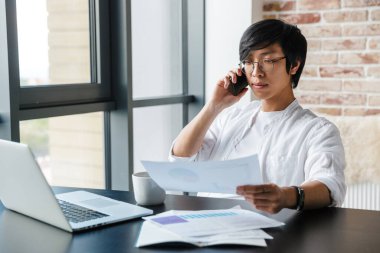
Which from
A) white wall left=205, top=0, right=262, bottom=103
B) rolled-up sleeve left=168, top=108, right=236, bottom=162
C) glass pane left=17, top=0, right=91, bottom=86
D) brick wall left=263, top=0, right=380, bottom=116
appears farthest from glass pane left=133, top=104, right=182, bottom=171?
rolled-up sleeve left=168, top=108, right=236, bottom=162

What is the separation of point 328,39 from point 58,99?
1.56 metres

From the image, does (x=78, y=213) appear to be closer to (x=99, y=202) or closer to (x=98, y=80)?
(x=99, y=202)

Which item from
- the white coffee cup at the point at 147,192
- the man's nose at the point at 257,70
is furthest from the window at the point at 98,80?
the man's nose at the point at 257,70

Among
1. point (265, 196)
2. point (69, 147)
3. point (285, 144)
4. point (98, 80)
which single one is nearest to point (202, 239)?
point (265, 196)

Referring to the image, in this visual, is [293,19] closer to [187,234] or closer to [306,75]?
[306,75]

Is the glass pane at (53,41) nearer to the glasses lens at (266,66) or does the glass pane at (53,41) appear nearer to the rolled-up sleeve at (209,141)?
the rolled-up sleeve at (209,141)

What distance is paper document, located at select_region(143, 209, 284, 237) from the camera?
125 centimetres

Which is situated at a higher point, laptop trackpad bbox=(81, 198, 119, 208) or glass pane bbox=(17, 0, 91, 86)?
glass pane bbox=(17, 0, 91, 86)

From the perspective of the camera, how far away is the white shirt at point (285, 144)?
1707 mm

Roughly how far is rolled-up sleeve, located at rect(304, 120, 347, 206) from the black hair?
269mm

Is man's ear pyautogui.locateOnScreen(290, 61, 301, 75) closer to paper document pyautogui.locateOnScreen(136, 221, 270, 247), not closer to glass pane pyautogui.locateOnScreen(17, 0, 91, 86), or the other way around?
paper document pyautogui.locateOnScreen(136, 221, 270, 247)

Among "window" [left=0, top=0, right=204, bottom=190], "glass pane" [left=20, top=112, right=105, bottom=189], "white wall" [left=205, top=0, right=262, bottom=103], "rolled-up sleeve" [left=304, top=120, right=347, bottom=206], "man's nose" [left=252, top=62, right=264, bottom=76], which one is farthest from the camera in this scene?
"white wall" [left=205, top=0, right=262, bottom=103]

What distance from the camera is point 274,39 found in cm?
190

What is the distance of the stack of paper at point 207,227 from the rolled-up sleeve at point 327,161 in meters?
0.33
